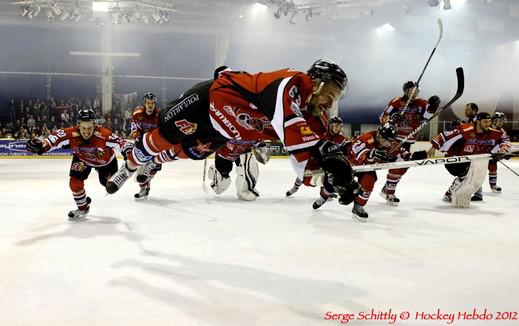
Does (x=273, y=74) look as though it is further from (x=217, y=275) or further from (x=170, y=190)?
(x=170, y=190)

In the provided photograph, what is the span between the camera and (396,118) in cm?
542

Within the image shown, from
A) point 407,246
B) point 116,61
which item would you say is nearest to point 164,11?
point 116,61

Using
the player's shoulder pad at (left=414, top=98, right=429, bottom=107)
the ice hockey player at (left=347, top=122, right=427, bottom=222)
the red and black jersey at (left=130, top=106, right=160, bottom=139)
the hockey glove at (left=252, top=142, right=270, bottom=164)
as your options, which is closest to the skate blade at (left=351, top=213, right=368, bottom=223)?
the ice hockey player at (left=347, top=122, right=427, bottom=222)

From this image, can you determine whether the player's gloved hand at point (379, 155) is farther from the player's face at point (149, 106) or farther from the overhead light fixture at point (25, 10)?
the overhead light fixture at point (25, 10)

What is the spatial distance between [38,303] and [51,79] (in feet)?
42.2

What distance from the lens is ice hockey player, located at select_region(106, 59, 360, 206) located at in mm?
1916

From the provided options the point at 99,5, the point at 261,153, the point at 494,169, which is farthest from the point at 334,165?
the point at 99,5

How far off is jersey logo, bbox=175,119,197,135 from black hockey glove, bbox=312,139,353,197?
1.08m

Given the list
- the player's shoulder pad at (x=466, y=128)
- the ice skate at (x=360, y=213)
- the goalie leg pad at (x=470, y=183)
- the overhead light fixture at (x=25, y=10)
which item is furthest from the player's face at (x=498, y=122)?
the overhead light fixture at (x=25, y=10)

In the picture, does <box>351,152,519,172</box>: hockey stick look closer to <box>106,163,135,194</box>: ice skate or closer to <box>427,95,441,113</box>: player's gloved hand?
<box>427,95,441,113</box>: player's gloved hand

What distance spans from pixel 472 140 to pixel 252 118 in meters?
3.25

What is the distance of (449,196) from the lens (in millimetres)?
4855

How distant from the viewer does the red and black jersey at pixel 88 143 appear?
11.7 ft

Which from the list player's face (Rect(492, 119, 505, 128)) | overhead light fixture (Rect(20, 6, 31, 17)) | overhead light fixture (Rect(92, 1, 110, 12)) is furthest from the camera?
overhead light fixture (Rect(20, 6, 31, 17))
